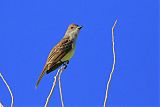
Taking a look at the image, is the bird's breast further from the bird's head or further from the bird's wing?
the bird's head

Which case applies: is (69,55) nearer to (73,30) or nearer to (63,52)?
(63,52)

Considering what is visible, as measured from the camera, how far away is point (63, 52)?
7984 millimetres

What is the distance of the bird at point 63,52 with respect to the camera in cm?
763

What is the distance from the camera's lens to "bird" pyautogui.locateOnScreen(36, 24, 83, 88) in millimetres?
7627

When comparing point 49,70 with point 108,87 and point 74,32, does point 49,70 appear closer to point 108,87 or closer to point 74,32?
point 74,32

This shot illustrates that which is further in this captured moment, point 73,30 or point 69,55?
point 73,30

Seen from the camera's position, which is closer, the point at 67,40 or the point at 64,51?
the point at 64,51

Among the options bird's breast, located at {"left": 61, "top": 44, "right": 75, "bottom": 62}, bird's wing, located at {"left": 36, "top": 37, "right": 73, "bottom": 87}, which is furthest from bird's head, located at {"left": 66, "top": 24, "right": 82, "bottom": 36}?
bird's breast, located at {"left": 61, "top": 44, "right": 75, "bottom": 62}

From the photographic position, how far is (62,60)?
786 centimetres

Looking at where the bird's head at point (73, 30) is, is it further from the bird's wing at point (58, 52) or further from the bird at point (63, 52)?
the bird's wing at point (58, 52)

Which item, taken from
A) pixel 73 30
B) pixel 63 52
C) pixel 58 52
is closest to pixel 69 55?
pixel 63 52

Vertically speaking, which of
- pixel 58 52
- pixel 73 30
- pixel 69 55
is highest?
pixel 73 30

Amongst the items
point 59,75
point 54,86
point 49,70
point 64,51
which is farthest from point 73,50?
point 54,86

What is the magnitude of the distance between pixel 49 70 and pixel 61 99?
11.5 feet
